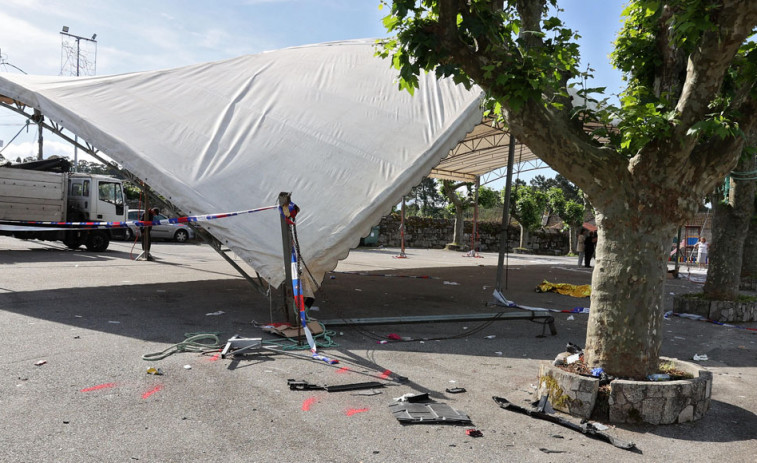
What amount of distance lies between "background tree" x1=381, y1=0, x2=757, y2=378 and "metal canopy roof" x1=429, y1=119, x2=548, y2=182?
29.3 ft

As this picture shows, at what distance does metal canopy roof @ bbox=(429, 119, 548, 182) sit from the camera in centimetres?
1527

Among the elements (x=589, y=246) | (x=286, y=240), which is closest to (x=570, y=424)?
(x=286, y=240)

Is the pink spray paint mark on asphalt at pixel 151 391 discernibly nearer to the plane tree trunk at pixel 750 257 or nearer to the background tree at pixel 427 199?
the plane tree trunk at pixel 750 257

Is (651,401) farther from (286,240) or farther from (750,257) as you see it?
(750,257)

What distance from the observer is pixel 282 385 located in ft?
14.5

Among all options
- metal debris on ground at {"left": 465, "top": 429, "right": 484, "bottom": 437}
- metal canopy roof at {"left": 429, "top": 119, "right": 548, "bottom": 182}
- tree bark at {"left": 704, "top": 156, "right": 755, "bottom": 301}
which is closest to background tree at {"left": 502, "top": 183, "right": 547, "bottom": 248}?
metal canopy roof at {"left": 429, "top": 119, "right": 548, "bottom": 182}

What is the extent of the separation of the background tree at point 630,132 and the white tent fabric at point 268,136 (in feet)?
9.30

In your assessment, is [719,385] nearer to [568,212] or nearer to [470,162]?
[470,162]

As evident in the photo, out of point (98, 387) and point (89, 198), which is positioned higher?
point (89, 198)

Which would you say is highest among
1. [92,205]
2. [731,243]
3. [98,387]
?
[731,243]

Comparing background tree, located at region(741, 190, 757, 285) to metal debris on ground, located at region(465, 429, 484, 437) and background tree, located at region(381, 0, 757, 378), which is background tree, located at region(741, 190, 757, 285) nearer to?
background tree, located at region(381, 0, 757, 378)

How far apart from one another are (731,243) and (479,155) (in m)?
9.59

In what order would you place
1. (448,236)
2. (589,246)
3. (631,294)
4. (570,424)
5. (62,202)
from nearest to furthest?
(570,424), (631,294), (62,202), (589,246), (448,236)

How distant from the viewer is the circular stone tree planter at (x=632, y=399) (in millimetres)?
3887
